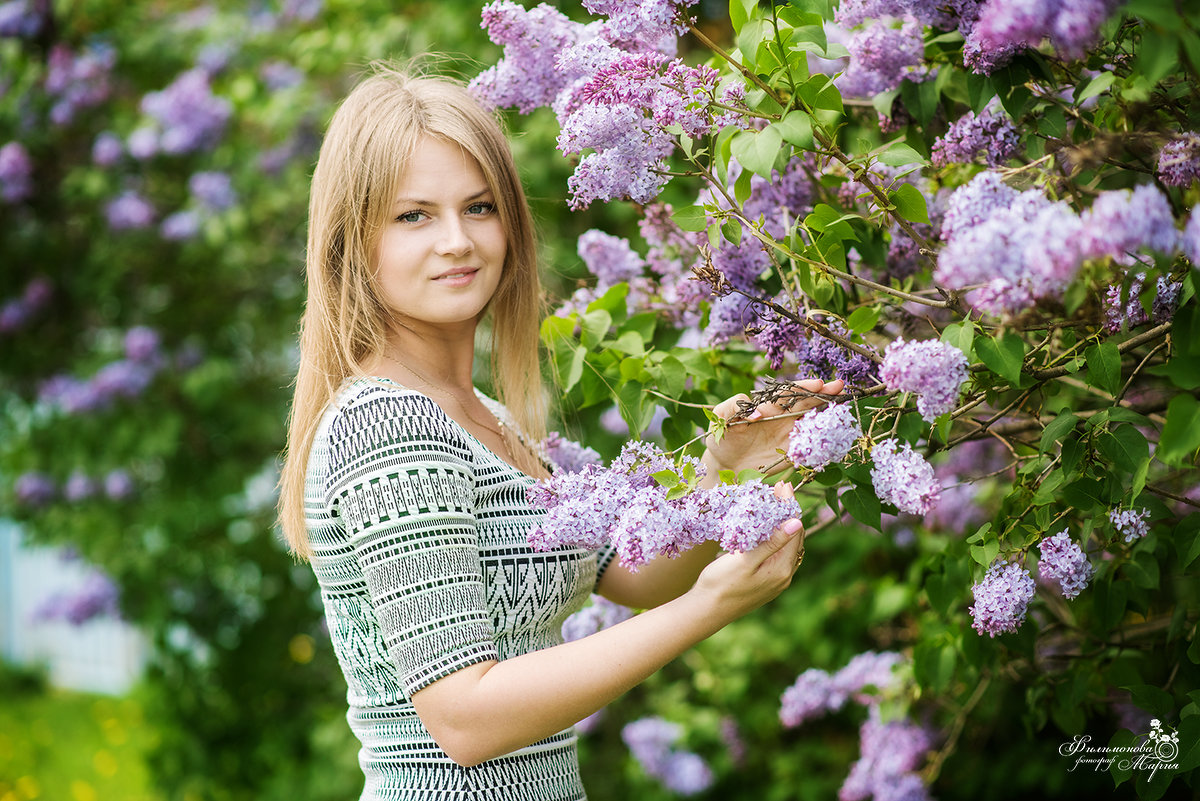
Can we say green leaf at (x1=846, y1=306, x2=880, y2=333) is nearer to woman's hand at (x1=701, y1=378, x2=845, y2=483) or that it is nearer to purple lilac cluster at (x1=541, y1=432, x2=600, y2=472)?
woman's hand at (x1=701, y1=378, x2=845, y2=483)

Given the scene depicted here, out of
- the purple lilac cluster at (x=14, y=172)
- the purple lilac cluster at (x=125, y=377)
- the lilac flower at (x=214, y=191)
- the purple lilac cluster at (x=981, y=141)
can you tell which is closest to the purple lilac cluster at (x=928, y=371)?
the purple lilac cluster at (x=981, y=141)

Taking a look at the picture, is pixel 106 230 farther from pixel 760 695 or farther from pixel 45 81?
pixel 760 695

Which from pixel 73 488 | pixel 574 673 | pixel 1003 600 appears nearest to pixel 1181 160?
pixel 1003 600

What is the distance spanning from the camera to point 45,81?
15.5 ft

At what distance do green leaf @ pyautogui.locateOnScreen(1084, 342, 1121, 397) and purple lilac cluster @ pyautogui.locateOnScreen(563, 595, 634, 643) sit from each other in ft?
3.27

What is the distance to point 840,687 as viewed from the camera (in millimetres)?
2430

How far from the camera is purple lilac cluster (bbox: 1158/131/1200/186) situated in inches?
44.2

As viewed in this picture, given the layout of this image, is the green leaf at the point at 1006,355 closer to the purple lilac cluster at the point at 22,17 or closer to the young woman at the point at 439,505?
the young woman at the point at 439,505

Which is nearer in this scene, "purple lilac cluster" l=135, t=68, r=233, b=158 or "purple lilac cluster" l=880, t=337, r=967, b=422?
"purple lilac cluster" l=880, t=337, r=967, b=422

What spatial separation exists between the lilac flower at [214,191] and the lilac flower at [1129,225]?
3.96 metres

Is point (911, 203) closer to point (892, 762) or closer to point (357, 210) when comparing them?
point (357, 210)

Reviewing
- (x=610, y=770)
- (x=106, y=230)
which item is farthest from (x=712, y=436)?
(x=106, y=230)

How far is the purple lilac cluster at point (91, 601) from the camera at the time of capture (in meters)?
4.55

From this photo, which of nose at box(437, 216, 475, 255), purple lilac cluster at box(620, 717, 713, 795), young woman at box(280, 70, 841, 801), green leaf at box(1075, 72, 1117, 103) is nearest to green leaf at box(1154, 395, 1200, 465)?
young woman at box(280, 70, 841, 801)
